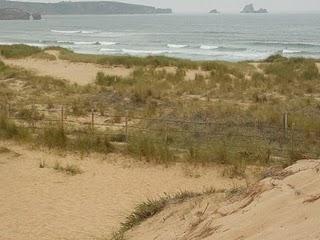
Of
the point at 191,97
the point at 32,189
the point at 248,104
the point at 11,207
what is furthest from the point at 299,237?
the point at 191,97

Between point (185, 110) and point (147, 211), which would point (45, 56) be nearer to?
point (185, 110)

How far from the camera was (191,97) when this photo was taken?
67.3 ft

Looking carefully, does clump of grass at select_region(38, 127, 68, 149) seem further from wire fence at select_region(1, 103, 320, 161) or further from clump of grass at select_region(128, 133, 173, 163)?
clump of grass at select_region(128, 133, 173, 163)

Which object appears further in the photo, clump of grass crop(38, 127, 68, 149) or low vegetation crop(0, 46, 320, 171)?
clump of grass crop(38, 127, 68, 149)

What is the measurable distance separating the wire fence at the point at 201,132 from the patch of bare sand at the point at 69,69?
8960mm

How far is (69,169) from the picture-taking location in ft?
38.9

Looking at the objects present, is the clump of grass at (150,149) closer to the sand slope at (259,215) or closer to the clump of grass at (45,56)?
the sand slope at (259,215)

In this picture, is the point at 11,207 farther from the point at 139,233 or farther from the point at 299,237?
the point at 299,237

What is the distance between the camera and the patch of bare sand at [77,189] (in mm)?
8547

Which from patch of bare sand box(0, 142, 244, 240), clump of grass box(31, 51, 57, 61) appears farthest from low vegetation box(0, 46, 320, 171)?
clump of grass box(31, 51, 57, 61)

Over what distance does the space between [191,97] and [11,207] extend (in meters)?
→ 11.8

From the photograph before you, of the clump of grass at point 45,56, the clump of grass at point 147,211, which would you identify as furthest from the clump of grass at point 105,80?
the clump of grass at point 147,211

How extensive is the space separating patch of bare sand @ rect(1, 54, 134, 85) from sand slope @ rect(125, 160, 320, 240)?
59.9ft

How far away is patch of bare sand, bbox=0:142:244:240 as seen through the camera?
8.55 m
